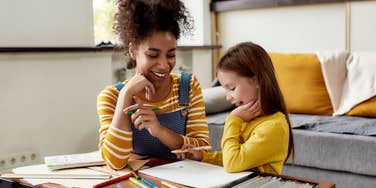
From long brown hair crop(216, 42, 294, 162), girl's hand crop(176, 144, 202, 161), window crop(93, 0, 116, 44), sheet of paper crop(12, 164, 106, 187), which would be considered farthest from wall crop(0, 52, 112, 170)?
long brown hair crop(216, 42, 294, 162)

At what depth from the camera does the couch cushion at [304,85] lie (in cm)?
297

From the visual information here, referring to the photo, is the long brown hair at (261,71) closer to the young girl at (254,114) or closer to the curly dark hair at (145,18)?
the young girl at (254,114)

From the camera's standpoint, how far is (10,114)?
7.86 feet

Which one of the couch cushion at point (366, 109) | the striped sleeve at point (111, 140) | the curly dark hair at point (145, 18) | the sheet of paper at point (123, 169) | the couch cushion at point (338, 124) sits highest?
the curly dark hair at point (145, 18)

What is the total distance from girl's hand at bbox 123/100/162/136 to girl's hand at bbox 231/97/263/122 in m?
0.23

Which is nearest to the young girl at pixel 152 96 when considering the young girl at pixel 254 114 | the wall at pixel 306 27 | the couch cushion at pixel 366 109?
the young girl at pixel 254 114

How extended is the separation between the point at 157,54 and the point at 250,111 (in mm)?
329

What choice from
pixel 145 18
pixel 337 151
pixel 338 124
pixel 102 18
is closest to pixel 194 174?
pixel 145 18

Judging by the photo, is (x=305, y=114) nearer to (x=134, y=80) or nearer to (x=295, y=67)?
(x=295, y=67)

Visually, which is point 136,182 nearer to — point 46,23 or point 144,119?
point 144,119

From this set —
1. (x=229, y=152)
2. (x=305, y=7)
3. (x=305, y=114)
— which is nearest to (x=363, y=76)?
(x=305, y=114)

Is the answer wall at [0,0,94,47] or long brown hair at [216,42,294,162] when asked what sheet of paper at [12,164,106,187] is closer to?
long brown hair at [216,42,294,162]

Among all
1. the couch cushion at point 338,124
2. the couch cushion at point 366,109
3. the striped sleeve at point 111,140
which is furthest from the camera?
the couch cushion at point 366,109

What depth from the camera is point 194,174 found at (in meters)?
1.07
